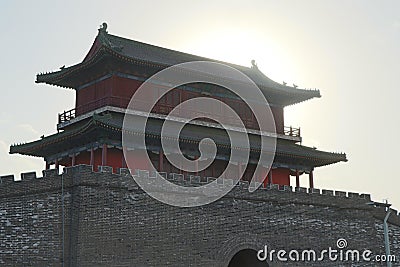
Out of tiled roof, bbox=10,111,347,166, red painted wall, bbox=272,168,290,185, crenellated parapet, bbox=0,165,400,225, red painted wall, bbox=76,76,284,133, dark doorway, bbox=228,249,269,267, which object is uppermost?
red painted wall, bbox=76,76,284,133

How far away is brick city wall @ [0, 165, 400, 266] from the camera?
18.8 meters

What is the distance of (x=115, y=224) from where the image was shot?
63.1ft

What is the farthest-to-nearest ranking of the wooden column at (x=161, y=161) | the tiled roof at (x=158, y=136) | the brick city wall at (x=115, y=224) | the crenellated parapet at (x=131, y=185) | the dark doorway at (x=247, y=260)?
the wooden column at (x=161, y=161)
the dark doorway at (x=247, y=260)
the tiled roof at (x=158, y=136)
the crenellated parapet at (x=131, y=185)
the brick city wall at (x=115, y=224)

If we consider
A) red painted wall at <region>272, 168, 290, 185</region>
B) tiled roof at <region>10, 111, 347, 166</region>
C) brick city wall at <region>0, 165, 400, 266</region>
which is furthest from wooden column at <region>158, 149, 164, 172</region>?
red painted wall at <region>272, 168, 290, 185</region>

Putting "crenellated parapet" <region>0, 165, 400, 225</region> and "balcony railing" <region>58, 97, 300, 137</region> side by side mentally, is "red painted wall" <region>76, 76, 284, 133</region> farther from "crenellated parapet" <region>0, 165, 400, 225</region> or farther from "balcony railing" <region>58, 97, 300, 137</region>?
"crenellated parapet" <region>0, 165, 400, 225</region>

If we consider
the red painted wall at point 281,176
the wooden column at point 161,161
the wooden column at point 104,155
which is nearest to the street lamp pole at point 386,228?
the red painted wall at point 281,176

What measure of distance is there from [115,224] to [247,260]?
22.8ft

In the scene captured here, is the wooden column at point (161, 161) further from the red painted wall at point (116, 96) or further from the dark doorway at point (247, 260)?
the dark doorway at point (247, 260)

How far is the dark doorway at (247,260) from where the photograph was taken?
23.2 meters

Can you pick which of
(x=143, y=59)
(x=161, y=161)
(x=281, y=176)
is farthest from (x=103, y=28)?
(x=281, y=176)

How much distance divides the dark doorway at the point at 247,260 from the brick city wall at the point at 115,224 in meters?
0.78

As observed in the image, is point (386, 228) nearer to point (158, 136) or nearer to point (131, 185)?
point (158, 136)

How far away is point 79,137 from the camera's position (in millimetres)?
24266

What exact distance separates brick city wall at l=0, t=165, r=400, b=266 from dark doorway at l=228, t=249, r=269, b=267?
78 centimetres
